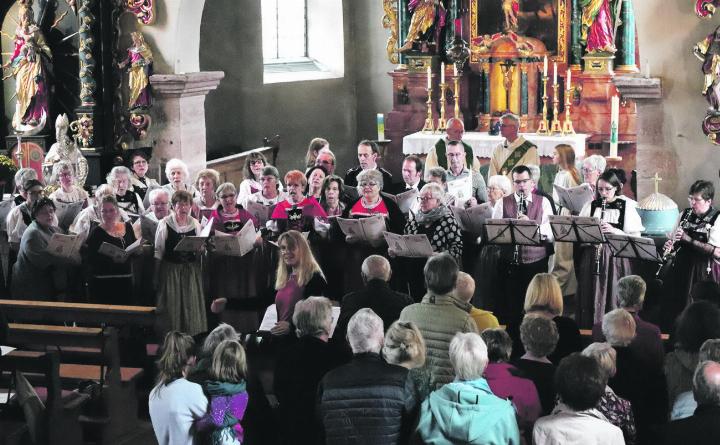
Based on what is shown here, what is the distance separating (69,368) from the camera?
8992 mm

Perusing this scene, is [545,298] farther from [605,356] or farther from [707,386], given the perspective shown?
[707,386]

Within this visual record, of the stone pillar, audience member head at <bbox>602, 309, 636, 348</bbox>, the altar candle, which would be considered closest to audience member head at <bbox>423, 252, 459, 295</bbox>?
audience member head at <bbox>602, 309, 636, 348</bbox>

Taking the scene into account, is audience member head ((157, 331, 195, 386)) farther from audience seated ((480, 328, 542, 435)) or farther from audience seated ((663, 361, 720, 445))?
audience seated ((663, 361, 720, 445))

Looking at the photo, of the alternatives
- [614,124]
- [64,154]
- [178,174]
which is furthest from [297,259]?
[614,124]

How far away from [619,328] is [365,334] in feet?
4.76

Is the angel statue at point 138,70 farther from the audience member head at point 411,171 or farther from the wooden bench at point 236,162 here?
the audience member head at point 411,171

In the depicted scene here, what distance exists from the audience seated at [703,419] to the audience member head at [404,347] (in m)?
1.28

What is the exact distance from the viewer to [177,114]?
13.9m

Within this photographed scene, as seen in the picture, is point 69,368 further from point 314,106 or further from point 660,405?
point 314,106

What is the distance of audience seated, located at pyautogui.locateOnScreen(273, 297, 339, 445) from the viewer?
260 inches

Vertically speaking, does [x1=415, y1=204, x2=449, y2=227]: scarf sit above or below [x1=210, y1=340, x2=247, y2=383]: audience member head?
above

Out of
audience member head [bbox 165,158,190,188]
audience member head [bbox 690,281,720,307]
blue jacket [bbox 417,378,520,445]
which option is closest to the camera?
blue jacket [bbox 417,378,520,445]

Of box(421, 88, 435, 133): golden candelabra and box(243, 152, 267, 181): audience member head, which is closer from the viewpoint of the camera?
box(243, 152, 267, 181): audience member head

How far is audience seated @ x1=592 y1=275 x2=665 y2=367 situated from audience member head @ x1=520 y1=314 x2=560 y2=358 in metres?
0.64
